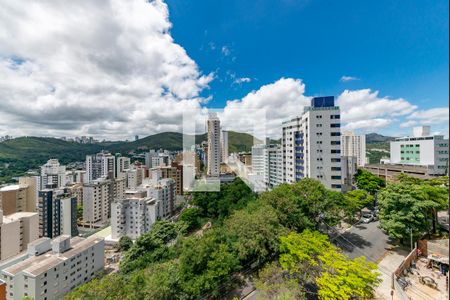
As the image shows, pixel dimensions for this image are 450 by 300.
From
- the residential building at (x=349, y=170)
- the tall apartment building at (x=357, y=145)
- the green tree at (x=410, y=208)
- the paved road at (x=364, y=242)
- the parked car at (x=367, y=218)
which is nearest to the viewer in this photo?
the green tree at (x=410, y=208)

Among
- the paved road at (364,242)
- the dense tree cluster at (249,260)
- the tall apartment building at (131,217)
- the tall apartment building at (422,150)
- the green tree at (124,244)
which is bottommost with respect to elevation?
the green tree at (124,244)

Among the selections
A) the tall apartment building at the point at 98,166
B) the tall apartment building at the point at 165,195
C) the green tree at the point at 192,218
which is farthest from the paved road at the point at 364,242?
the tall apartment building at the point at 98,166

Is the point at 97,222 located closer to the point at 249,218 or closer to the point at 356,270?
the point at 249,218

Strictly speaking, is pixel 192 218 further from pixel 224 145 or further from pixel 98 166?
pixel 98 166

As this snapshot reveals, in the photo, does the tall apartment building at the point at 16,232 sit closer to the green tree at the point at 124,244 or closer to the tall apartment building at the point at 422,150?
the green tree at the point at 124,244

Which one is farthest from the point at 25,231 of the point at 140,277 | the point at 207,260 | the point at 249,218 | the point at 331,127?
the point at 331,127

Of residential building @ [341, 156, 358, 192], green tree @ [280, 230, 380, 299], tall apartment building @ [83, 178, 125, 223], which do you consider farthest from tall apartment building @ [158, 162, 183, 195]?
green tree @ [280, 230, 380, 299]
